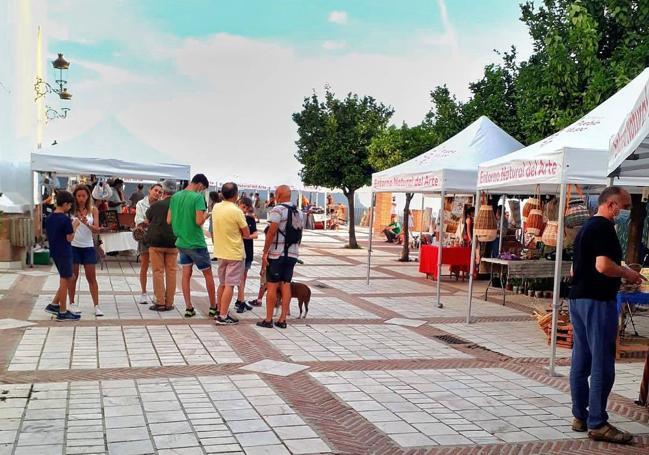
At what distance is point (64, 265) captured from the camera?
25.5 feet

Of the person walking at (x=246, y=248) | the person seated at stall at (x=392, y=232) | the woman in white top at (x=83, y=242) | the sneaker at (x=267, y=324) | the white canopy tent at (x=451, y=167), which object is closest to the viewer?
the woman in white top at (x=83, y=242)

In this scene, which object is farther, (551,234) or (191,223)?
(551,234)

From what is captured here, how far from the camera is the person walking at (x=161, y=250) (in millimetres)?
8812

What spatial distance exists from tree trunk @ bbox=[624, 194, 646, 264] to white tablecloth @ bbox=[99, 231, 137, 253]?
10.2 metres

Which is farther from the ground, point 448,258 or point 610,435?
point 448,258

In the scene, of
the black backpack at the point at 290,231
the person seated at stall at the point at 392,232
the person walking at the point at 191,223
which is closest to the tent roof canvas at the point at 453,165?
the black backpack at the point at 290,231

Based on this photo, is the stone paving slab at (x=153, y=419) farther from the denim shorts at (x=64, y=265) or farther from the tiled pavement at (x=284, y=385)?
the denim shorts at (x=64, y=265)

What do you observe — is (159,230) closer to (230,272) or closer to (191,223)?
(191,223)

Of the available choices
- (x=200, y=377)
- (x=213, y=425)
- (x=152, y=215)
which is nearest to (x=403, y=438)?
(x=213, y=425)

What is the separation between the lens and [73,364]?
6.09 m

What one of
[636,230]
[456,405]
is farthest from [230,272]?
[636,230]

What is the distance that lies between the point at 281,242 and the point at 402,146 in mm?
12951

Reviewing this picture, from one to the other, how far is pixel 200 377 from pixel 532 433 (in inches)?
115

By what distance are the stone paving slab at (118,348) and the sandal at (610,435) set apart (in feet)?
11.2
